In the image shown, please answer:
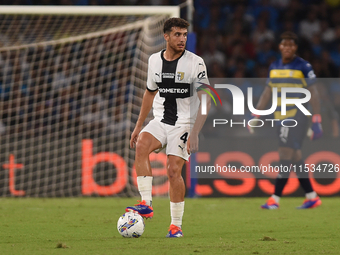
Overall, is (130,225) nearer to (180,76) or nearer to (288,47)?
(180,76)

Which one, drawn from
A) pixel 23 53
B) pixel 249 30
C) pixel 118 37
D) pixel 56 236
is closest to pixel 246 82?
pixel 249 30

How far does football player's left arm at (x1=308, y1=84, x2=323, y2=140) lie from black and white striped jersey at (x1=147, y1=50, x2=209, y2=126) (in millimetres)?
2625

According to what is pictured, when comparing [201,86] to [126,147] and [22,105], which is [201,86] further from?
[22,105]

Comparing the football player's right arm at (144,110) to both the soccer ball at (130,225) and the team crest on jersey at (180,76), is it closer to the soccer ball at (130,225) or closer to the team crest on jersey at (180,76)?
the team crest on jersey at (180,76)

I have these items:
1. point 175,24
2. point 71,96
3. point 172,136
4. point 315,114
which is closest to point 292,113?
point 315,114

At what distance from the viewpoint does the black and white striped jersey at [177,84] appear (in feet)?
15.6

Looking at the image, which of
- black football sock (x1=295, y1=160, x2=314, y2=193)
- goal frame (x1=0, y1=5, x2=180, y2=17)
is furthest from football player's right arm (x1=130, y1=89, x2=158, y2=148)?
goal frame (x1=0, y1=5, x2=180, y2=17)

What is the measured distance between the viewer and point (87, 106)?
33.8 ft

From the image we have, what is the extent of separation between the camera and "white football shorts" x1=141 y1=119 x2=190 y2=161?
4.70 m

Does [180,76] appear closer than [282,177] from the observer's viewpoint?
Yes

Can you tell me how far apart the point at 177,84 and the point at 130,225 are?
123 centimetres

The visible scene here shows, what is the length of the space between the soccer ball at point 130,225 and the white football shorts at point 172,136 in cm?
61

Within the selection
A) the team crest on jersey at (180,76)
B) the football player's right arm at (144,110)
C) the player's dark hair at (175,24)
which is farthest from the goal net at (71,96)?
the team crest on jersey at (180,76)

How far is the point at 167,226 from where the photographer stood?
546 cm
